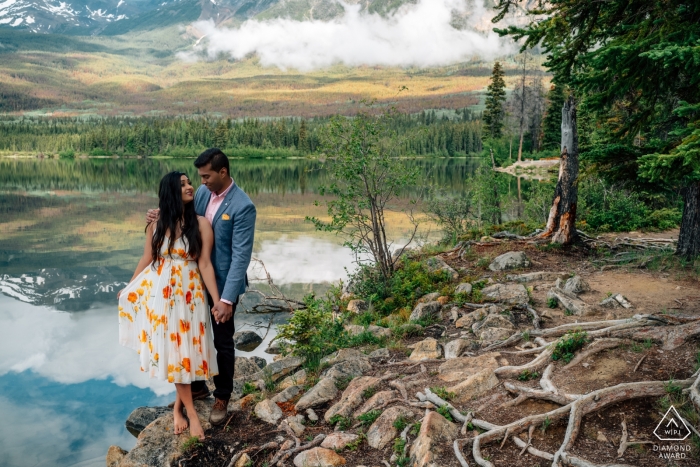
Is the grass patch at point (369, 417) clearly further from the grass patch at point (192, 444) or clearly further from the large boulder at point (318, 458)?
the grass patch at point (192, 444)

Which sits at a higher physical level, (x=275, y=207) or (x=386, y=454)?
(x=386, y=454)

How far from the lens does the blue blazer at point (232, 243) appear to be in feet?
16.6

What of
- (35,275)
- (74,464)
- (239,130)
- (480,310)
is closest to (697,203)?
(480,310)

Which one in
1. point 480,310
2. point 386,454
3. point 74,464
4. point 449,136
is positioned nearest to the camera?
point 386,454

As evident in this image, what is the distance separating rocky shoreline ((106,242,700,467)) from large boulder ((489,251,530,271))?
123 inches

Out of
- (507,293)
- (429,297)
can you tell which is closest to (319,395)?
(507,293)

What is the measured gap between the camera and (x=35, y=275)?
17.1 m

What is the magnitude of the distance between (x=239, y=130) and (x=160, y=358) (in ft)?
447

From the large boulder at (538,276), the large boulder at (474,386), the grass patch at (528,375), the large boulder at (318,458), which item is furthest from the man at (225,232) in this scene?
the large boulder at (538,276)

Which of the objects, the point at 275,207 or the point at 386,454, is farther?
the point at 275,207

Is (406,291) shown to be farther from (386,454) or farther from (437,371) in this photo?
(386,454)

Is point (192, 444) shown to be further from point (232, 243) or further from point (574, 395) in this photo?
point (574, 395)

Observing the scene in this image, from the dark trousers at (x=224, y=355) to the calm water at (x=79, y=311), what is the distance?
260 centimetres

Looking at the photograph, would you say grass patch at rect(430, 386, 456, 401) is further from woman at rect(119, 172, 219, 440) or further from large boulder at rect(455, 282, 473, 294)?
large boulder at rect(455, 282, 473, 294)
